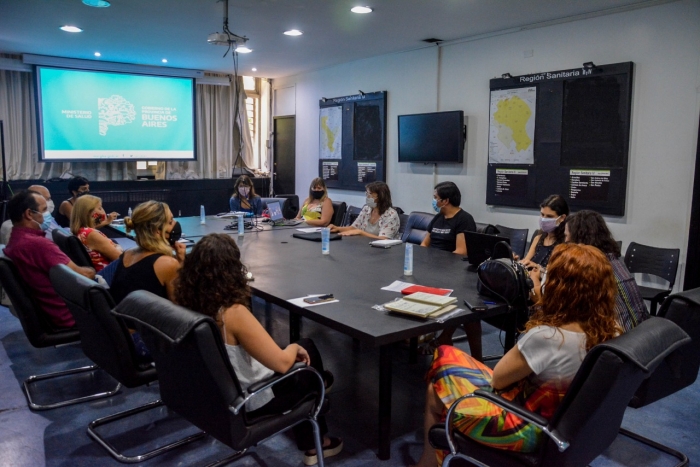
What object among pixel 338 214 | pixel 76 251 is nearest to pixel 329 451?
pixel 76 251

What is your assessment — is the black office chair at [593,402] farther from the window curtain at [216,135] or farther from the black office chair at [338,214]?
the window curtain at [216,135]

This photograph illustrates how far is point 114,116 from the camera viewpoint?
7.97 metres

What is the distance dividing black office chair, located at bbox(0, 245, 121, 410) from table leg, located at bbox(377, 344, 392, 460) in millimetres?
1612

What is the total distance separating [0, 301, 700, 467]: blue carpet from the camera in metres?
2.45

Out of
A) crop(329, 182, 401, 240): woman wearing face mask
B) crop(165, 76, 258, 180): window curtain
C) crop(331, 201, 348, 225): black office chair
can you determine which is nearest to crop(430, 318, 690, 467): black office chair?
crop(329, 182, 401, 240): woman wearing face mask

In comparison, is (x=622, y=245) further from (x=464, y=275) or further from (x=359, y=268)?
(x=359, y=268)

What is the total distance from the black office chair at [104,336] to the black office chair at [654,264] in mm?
3195

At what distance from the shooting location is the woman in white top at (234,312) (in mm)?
1930

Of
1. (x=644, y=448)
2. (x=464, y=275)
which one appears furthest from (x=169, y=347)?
(x=644, y=448)

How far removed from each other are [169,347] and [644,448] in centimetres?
221

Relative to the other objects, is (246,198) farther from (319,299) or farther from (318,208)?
(319,299)

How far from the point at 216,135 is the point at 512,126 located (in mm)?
5323

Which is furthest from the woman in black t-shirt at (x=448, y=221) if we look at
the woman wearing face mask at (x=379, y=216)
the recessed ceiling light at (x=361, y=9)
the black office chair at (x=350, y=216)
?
the black office chair at (x=350, y=216)

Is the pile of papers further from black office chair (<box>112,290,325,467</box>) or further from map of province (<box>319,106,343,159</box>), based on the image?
map of province (<box>319,106,343,159</box>)
